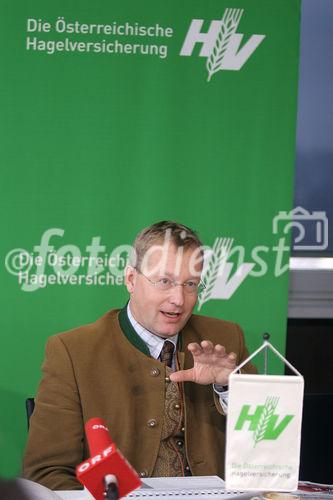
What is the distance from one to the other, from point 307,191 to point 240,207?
0.63 meters

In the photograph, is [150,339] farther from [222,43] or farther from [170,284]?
[222,43]

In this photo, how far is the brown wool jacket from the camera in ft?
8.73

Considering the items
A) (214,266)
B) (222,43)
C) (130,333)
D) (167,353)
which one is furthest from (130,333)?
(222,43)

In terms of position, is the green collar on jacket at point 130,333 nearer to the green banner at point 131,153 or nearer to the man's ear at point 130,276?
the man's ear at point 130,276

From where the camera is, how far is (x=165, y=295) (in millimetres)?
2922

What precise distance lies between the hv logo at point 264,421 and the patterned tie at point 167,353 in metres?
1.25

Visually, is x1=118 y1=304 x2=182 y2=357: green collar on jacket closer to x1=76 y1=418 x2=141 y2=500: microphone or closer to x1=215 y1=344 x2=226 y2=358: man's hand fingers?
x1=215 y1=344 x2=226 y2=358: man's hand fingers

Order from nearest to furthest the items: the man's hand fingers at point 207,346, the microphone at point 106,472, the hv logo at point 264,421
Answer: the microphone at point 106,472, the hv logo at point 264,421, the man's hand fingers at point 207,346

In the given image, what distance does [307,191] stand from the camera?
14.9 feet

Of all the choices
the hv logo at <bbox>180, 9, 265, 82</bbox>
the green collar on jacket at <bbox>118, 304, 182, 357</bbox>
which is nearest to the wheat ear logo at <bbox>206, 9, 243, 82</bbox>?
the hv logo at <bbox>180, 9, 265, 82</bbox>

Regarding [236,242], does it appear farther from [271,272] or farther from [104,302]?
[104,302]

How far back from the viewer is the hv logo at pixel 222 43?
3.98 meters

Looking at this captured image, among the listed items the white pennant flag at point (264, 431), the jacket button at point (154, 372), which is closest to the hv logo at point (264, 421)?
the white pennant flag at point (264, 431)

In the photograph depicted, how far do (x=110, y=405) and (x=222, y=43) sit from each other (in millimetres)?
1869
